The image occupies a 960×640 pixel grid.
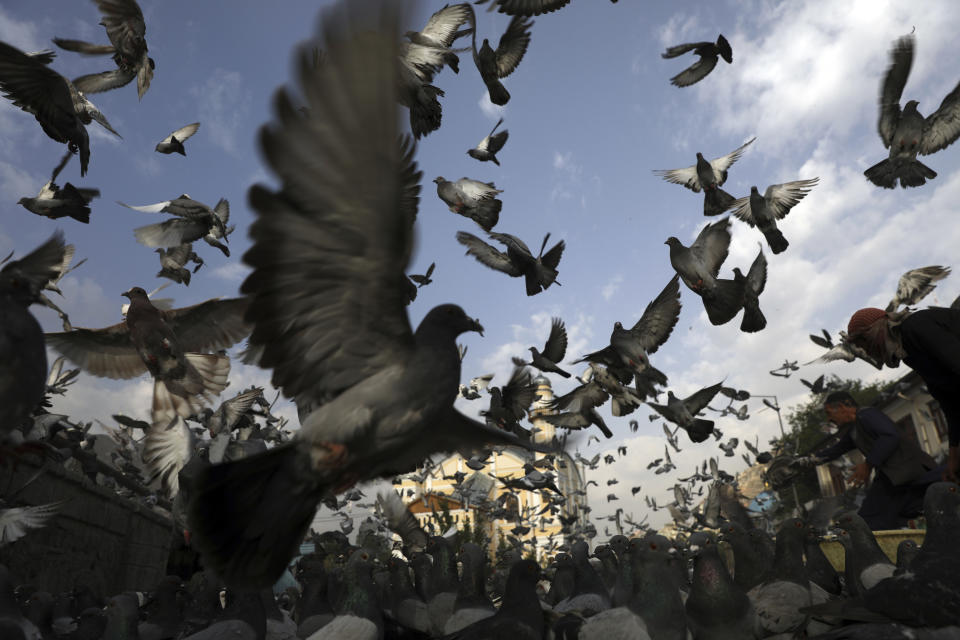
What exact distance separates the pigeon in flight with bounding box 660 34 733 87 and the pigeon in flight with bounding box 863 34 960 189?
2.04m

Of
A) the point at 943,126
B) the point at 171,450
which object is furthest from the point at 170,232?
the point at 943,126

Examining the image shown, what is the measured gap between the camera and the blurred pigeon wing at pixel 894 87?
6.93 metres

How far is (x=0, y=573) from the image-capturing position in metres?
5.31

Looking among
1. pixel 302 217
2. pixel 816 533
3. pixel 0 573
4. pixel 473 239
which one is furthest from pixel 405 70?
pixel 816 533

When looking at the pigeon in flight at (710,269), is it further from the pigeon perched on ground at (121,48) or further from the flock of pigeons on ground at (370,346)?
the pigeon perched on ground at (121,48)

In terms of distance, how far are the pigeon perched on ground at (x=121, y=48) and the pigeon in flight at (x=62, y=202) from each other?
1.27 m

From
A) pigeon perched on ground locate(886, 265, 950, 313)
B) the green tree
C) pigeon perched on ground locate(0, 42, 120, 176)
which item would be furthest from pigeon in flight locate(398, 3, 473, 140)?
the green tree

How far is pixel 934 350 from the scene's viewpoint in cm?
455

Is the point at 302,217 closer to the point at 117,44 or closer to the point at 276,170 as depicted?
the point at 276,170

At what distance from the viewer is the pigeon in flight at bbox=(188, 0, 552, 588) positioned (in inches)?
98.7

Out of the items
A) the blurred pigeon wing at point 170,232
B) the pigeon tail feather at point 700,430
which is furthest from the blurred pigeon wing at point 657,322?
the blurred pigeon wing at point 170,232

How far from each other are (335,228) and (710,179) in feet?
27.5

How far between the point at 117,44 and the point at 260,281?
5210mm

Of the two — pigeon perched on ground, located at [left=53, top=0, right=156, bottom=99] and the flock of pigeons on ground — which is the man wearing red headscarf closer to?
the flock of pigeons on ground
